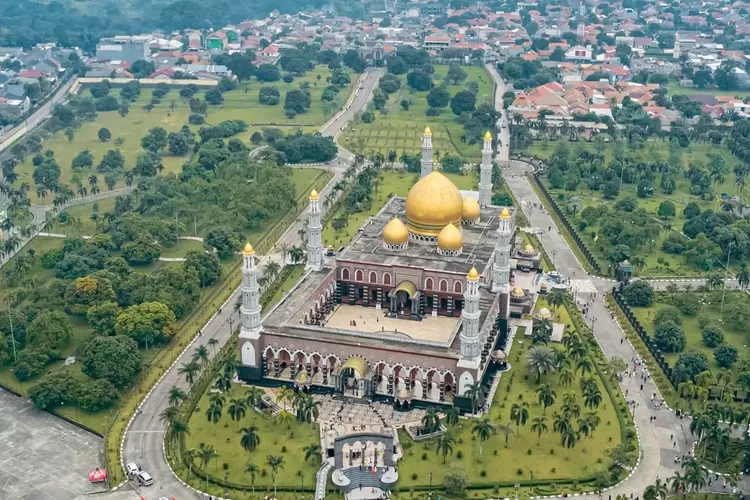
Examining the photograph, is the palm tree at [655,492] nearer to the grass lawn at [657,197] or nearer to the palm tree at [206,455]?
the palm tree at [206,455]

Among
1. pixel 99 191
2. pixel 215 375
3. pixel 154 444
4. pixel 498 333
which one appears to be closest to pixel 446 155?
pixel 99 191

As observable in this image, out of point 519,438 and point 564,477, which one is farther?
point 519,438

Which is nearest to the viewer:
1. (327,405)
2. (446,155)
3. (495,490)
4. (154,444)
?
(495,490)

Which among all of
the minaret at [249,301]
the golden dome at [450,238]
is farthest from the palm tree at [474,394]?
the golden dome at [450,238]

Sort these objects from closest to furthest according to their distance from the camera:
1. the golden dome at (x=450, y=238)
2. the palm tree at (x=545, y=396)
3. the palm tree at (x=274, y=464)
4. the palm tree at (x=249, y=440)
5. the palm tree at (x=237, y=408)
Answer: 1. the palm tree at (x=274, y=464)
2. the palm tree at (x=249, y=440)
3. the palm tree at (x=237, y=408)
4. the palm tree at (x=545, y=396)
5. the golden dome at (x=450, y=238)

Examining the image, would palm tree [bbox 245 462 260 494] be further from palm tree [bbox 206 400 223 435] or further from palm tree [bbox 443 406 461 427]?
palm tree [bbox 443 406 461 427]

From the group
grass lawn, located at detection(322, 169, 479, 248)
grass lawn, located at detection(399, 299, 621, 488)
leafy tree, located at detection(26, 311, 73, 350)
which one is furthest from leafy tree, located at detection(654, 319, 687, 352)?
leafy tree, located at detection(26, 311, 73, 350)

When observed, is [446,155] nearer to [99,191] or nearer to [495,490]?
[99,191]
